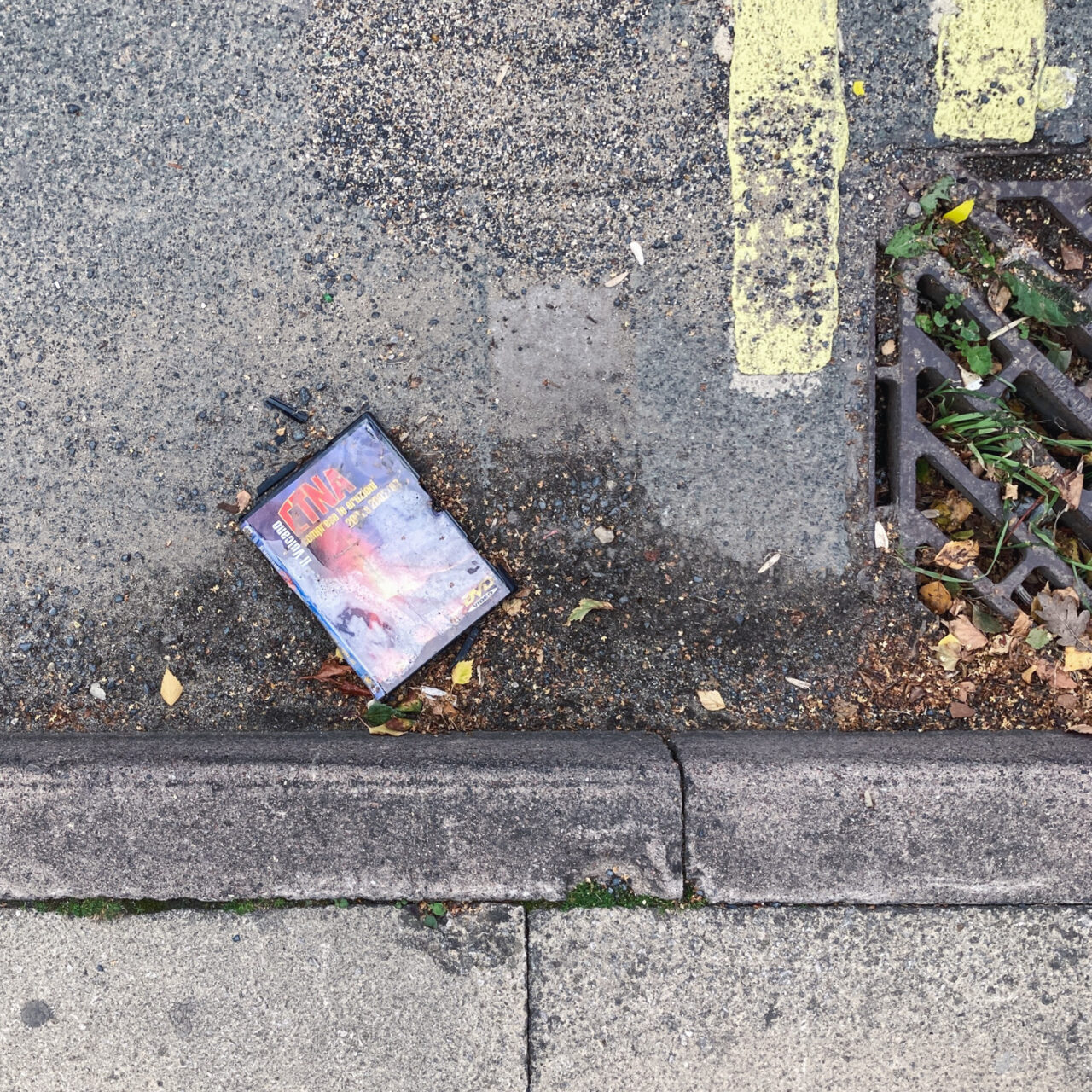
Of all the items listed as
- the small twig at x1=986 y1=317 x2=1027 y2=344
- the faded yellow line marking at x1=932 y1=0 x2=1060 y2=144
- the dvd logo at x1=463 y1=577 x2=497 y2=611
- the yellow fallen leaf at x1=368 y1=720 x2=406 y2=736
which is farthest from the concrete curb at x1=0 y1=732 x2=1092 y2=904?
the faded yellow line marking at x1=932 y1=0 x2=1060 y2=144

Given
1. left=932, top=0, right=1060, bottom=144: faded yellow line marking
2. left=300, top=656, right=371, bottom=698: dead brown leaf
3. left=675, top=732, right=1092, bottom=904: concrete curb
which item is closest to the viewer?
left=675, top=732, right=1092, bottom=904: concrete curb

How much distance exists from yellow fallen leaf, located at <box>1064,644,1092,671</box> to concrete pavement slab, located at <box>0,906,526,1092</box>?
175 cm

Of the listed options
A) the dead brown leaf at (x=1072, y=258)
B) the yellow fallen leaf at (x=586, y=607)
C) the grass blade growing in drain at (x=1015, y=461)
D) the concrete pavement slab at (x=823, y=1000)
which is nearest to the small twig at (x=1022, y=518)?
the grass blade growing in drain at (x=1015, y=461)

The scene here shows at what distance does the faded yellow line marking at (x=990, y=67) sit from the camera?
2156 mm

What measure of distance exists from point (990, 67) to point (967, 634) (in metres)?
1.66

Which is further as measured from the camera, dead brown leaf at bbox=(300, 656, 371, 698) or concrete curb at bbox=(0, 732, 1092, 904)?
dead brown leaf at bbox=(300, 656, 371, 698)

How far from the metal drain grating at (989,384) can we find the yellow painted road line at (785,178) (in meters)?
0.26

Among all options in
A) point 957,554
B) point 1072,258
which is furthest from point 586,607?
point 1072,258

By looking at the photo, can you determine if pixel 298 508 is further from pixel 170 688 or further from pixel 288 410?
pixel 170 688

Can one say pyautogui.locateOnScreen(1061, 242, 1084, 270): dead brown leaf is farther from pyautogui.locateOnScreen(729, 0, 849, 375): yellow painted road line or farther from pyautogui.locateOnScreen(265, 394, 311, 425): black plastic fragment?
pyautogui.locateOnScreen(265, 394, 311, 425): black plastic fragment

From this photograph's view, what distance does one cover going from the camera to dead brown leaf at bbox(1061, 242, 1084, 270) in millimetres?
2230

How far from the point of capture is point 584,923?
6.43 ft

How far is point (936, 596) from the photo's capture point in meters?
2.24

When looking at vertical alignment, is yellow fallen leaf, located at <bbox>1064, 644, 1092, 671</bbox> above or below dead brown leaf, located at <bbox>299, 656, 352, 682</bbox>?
below
